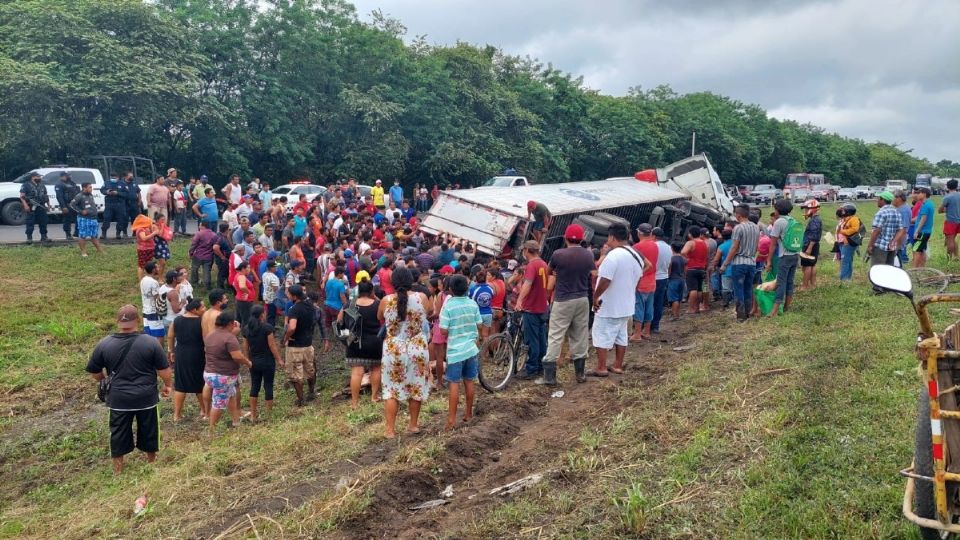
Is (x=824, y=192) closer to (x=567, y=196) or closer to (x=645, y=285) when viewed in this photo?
(x=567, y=196)

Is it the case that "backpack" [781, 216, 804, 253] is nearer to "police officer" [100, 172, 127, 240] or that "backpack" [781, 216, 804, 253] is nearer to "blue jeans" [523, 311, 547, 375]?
"blue jeans" [523, 311, 547, 375]

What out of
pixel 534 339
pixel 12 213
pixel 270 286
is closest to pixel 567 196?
pixel 270 286

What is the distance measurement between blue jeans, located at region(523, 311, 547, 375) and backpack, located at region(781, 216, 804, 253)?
4329 mm

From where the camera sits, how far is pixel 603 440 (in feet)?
19.4

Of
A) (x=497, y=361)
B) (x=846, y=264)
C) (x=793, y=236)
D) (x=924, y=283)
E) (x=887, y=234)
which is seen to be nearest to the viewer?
(x=924, y=283)

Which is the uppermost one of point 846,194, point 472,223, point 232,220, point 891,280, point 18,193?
point 846,194

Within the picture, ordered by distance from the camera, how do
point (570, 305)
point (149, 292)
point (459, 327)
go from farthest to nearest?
point (149, 292) < point (570, 305) < point (459, 327)

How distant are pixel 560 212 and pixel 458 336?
768 centimetres

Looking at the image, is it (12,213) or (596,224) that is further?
(12,213)

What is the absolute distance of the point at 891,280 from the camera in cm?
346

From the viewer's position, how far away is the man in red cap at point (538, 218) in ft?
44.4

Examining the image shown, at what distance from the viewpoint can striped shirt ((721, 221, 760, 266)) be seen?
34.9 ft

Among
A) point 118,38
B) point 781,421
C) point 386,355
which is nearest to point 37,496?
point 386,355

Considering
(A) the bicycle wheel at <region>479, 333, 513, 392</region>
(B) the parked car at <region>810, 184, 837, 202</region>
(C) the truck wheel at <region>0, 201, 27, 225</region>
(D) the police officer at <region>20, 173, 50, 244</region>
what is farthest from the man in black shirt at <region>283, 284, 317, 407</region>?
(B) the parked car at <region>810, 184, 837, 202</region>
